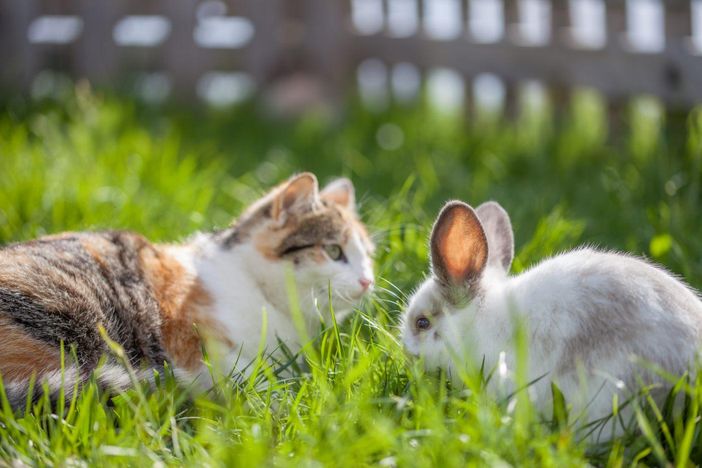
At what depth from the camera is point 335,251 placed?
10.1ft

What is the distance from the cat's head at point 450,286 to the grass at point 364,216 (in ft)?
0.25

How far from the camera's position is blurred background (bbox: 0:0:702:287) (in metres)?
3.75

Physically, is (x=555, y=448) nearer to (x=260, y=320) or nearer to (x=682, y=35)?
(x=260, y=320)

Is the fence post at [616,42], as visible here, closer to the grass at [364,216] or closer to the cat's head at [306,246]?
the grass at [364,216]

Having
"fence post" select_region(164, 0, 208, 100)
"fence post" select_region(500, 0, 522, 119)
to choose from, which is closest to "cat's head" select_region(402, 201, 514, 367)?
"fence post" select_region(500, 0, 522, 119)

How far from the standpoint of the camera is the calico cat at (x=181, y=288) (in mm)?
2361

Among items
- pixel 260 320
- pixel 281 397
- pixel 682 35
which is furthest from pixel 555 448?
pixel 682 35

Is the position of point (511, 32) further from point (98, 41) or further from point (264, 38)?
point (98, 41)

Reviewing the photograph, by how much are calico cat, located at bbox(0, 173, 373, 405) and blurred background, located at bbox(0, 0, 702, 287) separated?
0.96ft

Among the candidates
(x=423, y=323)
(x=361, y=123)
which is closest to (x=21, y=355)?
(x=423, y=323)

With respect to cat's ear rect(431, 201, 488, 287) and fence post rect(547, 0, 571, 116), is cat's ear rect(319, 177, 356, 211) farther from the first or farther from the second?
fence post rect(547, 0, 571, 116)

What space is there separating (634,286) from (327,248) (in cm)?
131

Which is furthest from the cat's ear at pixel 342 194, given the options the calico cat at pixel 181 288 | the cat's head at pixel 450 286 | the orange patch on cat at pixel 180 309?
the cat's head at pixel 450 286

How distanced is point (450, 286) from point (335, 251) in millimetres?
870
